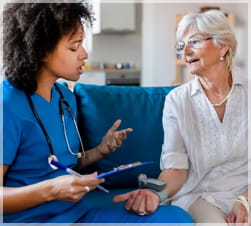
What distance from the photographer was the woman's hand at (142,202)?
1184mm

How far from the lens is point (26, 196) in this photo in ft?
3.20

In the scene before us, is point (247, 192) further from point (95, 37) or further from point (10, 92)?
point (95, 37)

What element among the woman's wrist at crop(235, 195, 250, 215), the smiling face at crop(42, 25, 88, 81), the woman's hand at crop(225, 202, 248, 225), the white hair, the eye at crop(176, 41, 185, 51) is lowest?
the woman's hand at crop(225, 202, 248, 225)

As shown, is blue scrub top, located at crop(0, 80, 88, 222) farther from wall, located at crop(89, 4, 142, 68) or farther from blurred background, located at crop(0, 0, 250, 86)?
wall, located at crop(89, 4, 142, 68)

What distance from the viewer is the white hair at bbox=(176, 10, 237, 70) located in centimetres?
155

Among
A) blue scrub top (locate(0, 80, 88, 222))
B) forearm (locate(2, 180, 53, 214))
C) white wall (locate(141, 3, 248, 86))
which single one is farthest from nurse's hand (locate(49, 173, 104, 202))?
white wall (locate(141, 3, 248, 86))

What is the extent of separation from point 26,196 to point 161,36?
423 centimetres

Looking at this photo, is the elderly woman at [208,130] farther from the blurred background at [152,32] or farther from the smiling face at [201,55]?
the blurred background at [152,32]

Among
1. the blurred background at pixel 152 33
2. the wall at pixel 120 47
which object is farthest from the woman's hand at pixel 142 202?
the wall at pixel 120 47

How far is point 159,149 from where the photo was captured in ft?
5.62

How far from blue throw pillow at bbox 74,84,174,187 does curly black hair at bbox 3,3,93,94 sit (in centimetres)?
60

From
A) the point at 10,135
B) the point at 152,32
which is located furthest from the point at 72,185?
the point at 152,32

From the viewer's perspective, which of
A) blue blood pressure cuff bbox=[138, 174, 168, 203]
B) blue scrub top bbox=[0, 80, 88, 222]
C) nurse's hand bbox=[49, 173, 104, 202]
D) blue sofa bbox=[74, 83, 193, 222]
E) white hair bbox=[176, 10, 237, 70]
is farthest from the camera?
blue sofa bbox=[74, 83, 193, 222]

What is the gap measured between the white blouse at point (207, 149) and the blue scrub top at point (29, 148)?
1.61 ft
